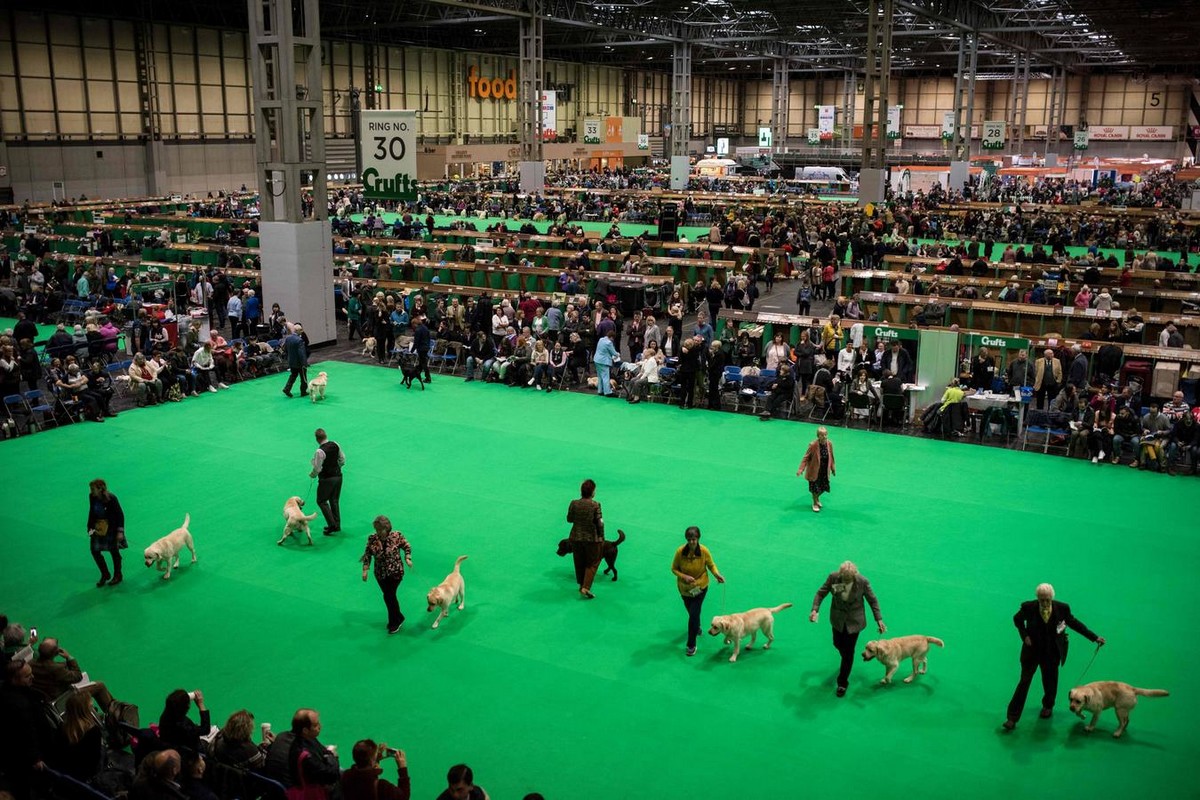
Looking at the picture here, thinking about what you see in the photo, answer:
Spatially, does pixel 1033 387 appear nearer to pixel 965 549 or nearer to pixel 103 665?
pixel 965 549

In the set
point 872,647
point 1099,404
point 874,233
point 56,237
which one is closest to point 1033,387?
point 1099,404

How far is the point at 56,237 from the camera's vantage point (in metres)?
38.2

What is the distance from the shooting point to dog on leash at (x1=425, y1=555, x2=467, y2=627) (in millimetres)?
10625

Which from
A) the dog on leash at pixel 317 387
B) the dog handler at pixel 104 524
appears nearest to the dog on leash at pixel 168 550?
the dog handler at pixel 104 524

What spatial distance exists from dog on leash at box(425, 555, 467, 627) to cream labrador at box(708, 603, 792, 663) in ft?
9.02

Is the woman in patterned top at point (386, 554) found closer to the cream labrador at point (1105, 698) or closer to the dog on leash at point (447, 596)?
the dog on leash at point (447, 596)

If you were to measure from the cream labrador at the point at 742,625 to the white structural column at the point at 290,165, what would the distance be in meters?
17.0

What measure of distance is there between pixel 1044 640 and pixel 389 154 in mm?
14631

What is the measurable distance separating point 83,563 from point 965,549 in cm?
1089

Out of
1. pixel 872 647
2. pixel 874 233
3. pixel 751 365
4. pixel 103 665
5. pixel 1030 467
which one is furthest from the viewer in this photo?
pixel 874 233

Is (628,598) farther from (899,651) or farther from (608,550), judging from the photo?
(899,651)

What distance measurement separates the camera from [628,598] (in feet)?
37.5

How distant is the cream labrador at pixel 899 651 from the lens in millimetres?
9328

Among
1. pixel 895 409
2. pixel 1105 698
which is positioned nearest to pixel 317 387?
pixel 895 409
